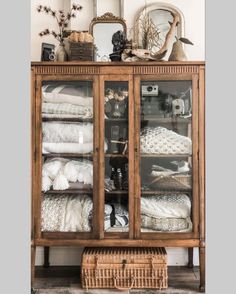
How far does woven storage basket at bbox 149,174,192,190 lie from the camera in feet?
10.2

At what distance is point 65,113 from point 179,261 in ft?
5.43

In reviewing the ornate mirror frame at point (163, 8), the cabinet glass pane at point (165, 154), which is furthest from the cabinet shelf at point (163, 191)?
the ornate mirror frame at point (163, 8)

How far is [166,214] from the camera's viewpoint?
315 centimetres

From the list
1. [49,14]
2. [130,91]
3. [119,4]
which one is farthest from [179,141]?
[49,14]

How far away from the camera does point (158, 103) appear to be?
3.15 meters

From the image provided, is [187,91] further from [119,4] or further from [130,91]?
[119,4]

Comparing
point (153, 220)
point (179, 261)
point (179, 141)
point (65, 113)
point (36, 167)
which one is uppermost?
point (65, 113)

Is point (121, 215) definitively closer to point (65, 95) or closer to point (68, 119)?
point (68, 119)

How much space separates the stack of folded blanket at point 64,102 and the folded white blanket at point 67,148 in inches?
8.6

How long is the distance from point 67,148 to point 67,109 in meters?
0.30

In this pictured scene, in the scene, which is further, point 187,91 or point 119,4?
point 119,4

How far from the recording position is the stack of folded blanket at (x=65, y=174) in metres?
3.14

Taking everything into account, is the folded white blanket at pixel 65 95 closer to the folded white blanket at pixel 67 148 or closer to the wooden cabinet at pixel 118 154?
the wooden cabinet at pixel 118 154

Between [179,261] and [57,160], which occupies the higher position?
[57,160]
